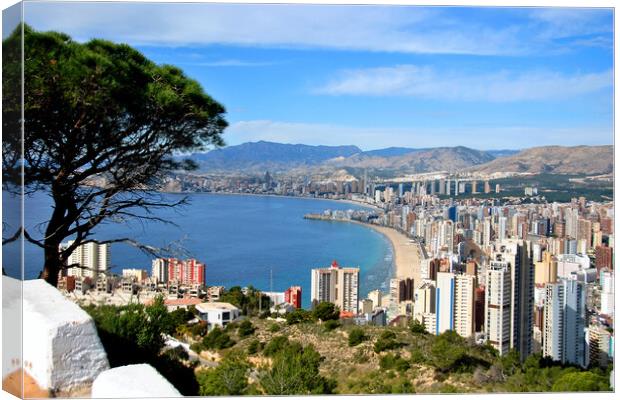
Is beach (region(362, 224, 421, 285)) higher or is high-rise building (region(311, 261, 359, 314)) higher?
beach (region(362, 224, 421, 285))

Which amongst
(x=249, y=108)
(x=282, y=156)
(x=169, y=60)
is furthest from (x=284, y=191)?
(x=169, y=60)

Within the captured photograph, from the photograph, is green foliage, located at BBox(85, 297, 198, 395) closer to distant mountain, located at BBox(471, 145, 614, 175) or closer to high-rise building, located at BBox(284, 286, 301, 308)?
high-rise building, located at BBox(284, 286, 301, 308)

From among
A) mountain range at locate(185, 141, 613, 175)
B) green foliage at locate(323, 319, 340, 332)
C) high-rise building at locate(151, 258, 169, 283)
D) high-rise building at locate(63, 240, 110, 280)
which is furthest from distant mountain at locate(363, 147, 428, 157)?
high-rise building at locate(63, 240, 110, 280)

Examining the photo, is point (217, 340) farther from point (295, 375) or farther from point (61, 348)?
point (61, 348)

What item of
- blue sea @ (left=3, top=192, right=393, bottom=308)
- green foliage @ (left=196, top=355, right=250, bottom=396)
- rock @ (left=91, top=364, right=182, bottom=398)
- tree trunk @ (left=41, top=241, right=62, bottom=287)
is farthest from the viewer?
blue sea @ (left=3, top=192, right=393, bottom=308)

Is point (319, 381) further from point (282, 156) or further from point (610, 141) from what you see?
point (610, 141)

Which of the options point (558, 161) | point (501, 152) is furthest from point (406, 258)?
point (558, 161)

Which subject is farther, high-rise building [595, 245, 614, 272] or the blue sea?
the blue sea
